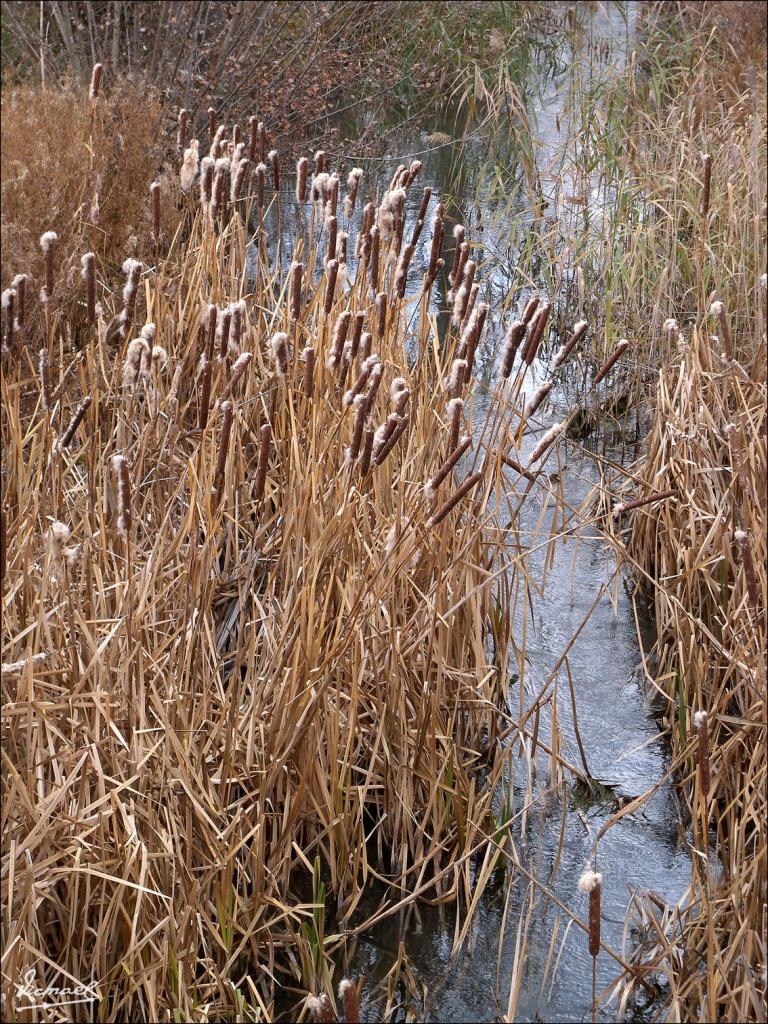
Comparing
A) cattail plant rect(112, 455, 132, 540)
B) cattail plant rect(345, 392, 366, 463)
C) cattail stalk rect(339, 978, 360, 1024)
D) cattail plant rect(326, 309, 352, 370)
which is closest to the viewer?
cattail stalk rect(339, 978, 360, 1024)

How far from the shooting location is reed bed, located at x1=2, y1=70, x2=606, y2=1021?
1.99m

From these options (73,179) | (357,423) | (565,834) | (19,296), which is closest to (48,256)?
(19,296)

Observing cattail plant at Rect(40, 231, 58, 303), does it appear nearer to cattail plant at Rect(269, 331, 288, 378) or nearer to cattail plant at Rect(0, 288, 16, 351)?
cattail plant at Rect(0, 288, 16, 351)

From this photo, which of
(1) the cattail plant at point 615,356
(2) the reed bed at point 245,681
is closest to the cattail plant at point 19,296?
(2) the reed bed at point 245,681

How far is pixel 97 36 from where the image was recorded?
19.9 feet

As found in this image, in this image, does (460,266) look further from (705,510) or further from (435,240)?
(705,510)

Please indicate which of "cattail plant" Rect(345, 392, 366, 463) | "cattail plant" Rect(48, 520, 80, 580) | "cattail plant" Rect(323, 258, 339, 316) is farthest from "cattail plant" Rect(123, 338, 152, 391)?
"cattail plant" Rect(323, 258, 339, 316)

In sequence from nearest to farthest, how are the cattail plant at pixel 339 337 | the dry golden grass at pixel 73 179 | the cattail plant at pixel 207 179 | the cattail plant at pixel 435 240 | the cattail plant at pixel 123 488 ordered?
the cattail plant at pixel 123 488 < the cattail plant at pixel 339 337 < the cattail plant at pixel 435 240 < the cattail plant at pixel 207 179 < the dry golden grass at pixel 73 179

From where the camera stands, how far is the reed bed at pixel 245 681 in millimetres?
1986

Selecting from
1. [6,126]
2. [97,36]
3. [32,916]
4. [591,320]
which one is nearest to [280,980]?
[32,916]

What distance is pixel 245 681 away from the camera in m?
2.31

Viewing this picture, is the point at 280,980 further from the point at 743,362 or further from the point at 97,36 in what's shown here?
the point at 97,36

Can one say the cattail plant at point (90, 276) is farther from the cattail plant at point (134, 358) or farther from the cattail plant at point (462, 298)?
the cattail plant at point (462, 298)

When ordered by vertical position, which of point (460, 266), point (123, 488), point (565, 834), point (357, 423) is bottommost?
point (565, 834)
